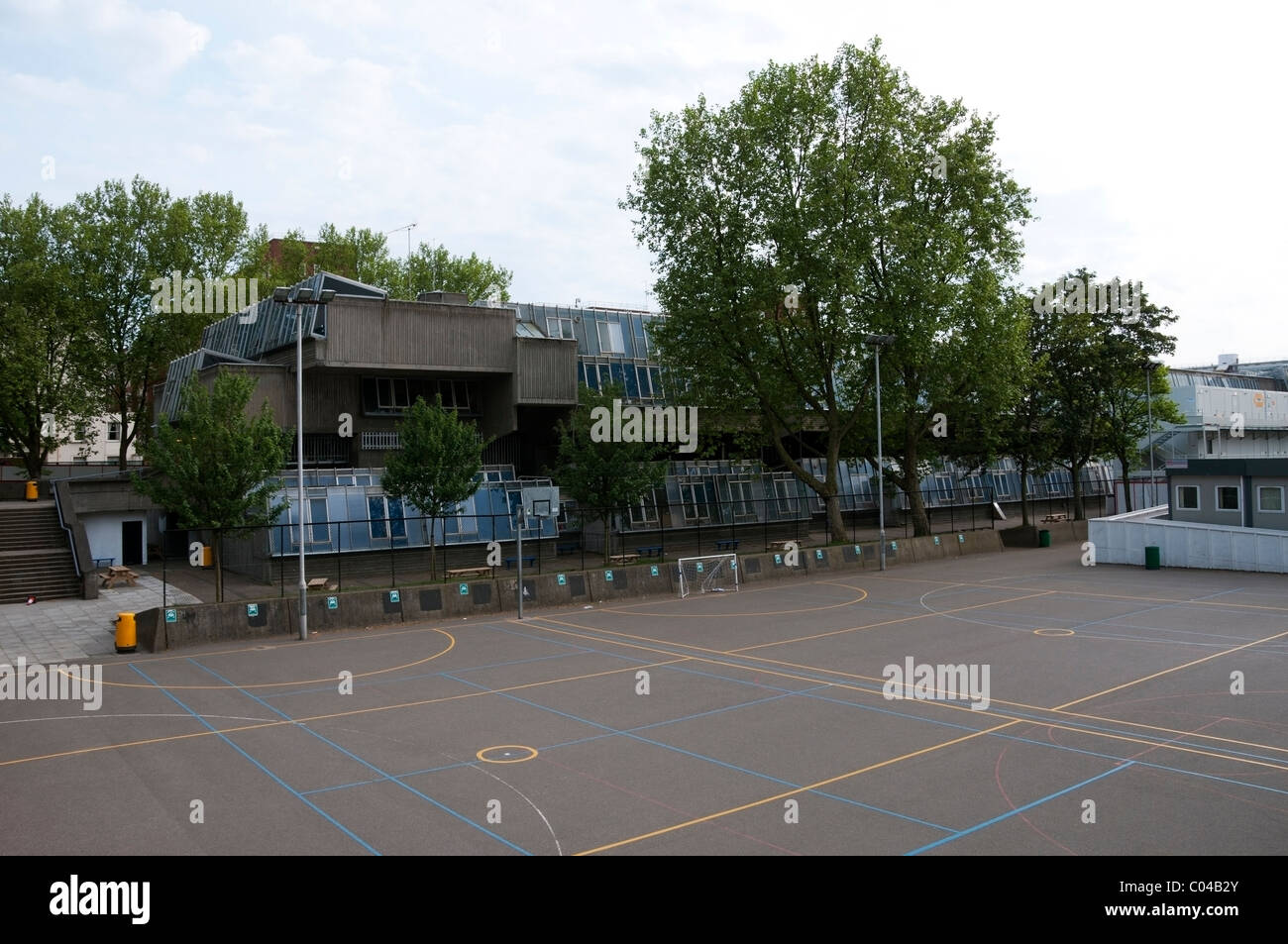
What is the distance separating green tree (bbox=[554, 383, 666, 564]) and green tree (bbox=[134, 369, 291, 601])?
12.1 m

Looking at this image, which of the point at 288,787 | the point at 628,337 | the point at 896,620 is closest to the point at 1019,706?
the point at 896,620

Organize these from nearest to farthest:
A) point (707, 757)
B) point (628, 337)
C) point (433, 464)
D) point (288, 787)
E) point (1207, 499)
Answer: point (288, 787), point (707, 757), point (433, 464), point (1207, 499), point (628, 337)

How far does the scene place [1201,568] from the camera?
3697cm

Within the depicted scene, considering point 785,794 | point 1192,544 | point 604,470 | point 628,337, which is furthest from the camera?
point 628,337

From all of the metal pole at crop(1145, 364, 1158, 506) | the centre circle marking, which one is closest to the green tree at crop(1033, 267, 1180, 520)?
the metal pole at crop(1145, 364, 1158, 506)

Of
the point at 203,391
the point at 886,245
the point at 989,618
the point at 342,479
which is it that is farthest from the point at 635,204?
the point at 989,618

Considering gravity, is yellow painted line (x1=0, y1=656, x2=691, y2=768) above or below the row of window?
below

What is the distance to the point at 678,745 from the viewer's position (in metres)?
14.2

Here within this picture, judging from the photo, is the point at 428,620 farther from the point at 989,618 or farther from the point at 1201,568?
the point at 1201,568

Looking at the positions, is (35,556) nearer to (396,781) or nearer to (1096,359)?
(396,781)

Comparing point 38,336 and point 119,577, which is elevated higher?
point 38,336

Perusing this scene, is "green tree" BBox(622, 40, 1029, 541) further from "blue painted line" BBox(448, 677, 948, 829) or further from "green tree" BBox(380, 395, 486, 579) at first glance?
"blue painted line" BBox(448, 677, 948, 829)

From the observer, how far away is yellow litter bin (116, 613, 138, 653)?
76.7ft

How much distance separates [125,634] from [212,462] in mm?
6028
